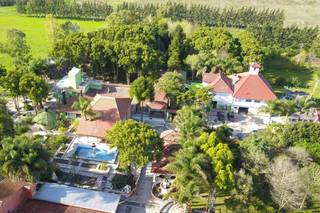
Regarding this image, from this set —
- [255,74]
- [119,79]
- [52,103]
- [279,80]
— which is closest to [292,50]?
[279,80]

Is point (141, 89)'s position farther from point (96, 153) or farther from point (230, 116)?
point (230, 116)

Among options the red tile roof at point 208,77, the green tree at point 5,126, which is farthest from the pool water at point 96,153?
the red tile roof at point 208,77

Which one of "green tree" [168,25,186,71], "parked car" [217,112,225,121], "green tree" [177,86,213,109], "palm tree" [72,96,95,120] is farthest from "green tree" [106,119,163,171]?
"green tree" [168,25,186,71]

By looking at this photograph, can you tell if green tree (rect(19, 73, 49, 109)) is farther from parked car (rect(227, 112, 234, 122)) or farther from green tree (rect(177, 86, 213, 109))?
parked car (rect(227, 112, 234, 122))

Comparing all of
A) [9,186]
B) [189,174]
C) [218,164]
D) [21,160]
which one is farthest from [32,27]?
[218,164]

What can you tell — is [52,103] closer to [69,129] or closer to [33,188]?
[69,129]
